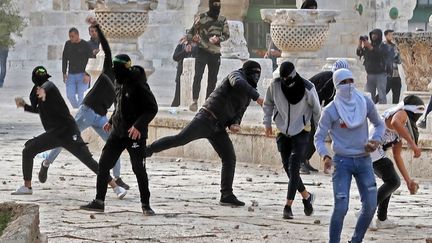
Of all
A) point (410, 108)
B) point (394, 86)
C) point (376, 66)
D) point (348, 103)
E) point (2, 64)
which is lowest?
point (2, 64)

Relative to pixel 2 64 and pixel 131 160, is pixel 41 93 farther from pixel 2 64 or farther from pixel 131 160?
pixel 2 64

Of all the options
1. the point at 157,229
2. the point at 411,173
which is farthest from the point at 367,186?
the point at 411,173

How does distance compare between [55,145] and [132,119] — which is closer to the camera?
[132,119]

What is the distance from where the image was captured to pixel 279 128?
1509 centimetres

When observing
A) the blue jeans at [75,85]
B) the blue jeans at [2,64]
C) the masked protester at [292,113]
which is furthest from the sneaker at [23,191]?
the blue jeans at [2,64]

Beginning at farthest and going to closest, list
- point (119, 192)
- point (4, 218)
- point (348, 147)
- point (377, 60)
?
point (377, 60) < point (119, 192) < point (348, 147) < point (4, 218)

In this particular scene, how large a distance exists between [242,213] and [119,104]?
4.64 ft

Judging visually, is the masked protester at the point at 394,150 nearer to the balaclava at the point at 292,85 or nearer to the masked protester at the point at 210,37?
the balaclava at the point at 292,85

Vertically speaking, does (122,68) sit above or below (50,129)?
above

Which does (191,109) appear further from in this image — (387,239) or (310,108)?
(387,239)

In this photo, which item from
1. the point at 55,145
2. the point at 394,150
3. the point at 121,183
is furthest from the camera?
the point at 121,183

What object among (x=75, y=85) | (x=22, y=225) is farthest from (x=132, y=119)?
(x=75, y=85)

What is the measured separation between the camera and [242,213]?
15.3 meters

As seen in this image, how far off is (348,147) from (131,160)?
2894mm
